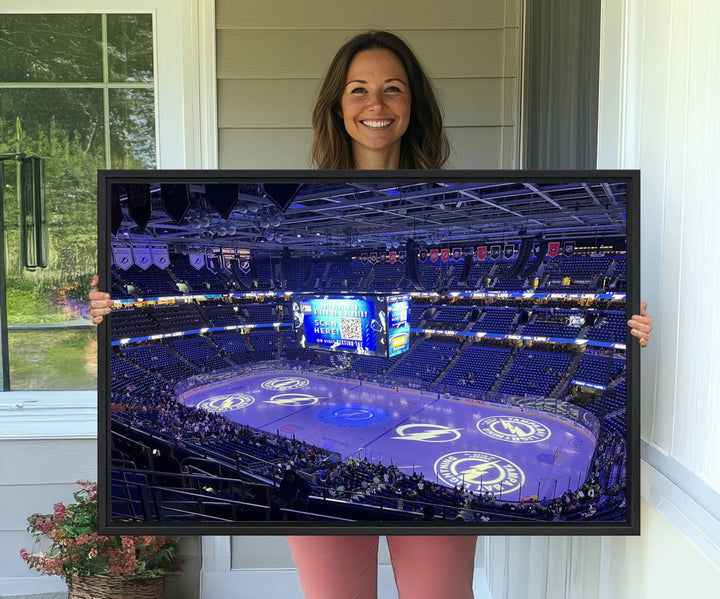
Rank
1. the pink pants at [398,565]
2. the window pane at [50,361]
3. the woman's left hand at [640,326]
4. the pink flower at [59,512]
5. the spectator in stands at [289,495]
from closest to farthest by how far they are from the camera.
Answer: the woman's left hand at [640,326], the spectator in stands at [289,495], the pink pants at [398,565], the pink flower at [59,512], the window pane at [50,361]

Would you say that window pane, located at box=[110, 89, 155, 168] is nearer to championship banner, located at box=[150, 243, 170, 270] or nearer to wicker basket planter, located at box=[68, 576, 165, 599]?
championship banner, located at box=[150, 243, 170, 270]

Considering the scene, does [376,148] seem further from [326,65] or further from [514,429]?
[326,65]

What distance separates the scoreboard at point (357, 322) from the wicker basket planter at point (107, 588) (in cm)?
148

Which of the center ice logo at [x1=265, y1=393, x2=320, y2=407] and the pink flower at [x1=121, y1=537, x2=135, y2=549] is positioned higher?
the center ice logo at [x1=265, y1=393, x2=320, y2=407]

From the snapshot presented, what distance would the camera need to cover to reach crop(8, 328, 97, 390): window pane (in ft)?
7.50

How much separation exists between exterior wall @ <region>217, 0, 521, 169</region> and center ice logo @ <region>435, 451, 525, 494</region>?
58.9 inches

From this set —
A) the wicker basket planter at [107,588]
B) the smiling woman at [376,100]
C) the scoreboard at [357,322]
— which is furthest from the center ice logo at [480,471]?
the wicker basket planter at [107,588]

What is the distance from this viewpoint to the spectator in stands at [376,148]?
4.35 feet

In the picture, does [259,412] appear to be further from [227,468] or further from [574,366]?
[574,366]

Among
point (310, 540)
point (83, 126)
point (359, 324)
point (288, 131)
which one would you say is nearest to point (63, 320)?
point (83, 126)

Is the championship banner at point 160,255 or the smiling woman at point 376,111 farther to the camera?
the smiling woman at point 376,111

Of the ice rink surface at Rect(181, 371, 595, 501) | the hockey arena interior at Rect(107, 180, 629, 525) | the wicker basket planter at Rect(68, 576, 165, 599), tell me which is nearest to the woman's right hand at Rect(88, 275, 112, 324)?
the hockey arena interior at Rect(107, 180, 629, 525)

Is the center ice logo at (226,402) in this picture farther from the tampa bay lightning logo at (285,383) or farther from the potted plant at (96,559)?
the potted plant at (96,559)

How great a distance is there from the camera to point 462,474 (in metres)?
1.09
